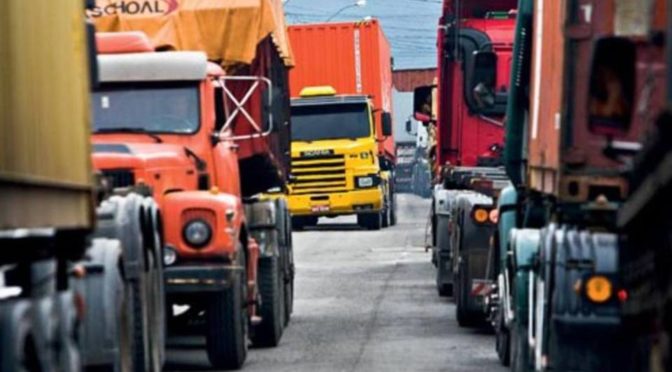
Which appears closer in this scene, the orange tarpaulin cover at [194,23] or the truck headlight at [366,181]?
the orange tarpaulin cover at [194,23]

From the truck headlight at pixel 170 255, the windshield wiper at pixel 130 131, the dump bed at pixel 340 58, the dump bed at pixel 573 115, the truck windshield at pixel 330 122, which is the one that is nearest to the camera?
the dump bed at pixel 573 115

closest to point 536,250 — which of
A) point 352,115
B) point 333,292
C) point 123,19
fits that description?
point 123,19

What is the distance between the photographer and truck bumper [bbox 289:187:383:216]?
4569 cm

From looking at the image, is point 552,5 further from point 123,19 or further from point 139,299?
point 123,19

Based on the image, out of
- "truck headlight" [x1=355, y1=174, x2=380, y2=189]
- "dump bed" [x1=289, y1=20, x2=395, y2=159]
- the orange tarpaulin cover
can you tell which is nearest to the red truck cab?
the orange tarpaulin cover

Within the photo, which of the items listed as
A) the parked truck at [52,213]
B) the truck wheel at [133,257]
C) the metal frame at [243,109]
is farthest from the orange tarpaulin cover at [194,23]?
the parked truck at [52,213]

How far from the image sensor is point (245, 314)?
694 inches

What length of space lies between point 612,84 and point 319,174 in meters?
37.3

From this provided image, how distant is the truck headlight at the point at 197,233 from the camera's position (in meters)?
16.7

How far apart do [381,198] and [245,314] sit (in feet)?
96.1

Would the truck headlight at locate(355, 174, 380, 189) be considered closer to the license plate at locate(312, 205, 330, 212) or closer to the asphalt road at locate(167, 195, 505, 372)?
the license plate at locate(312, 205, 330, 212)

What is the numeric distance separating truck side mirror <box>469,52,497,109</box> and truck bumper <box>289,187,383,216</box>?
89.7 feet

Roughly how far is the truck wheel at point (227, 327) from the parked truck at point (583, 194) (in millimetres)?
2001

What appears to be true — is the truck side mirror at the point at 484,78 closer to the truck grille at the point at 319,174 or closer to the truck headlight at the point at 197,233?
the truck headlight at the point at 197,233
